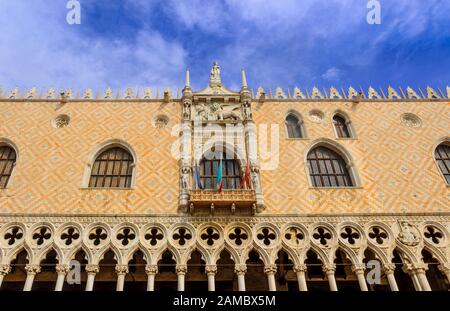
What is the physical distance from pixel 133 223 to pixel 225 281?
Result: 3548 mm

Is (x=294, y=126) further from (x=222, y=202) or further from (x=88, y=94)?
(x=88, y=94)

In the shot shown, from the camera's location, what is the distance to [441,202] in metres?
11.1

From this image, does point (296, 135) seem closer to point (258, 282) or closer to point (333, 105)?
point (333, 105)

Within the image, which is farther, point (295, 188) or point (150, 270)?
point (295, 188)

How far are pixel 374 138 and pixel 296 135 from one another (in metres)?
2.82

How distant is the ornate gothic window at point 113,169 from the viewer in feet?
37.8

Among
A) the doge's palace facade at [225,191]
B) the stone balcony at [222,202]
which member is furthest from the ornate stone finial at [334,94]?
the stone balcony at [222,202]

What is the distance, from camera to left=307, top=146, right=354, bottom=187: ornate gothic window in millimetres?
11734

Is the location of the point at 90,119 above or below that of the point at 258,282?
above
